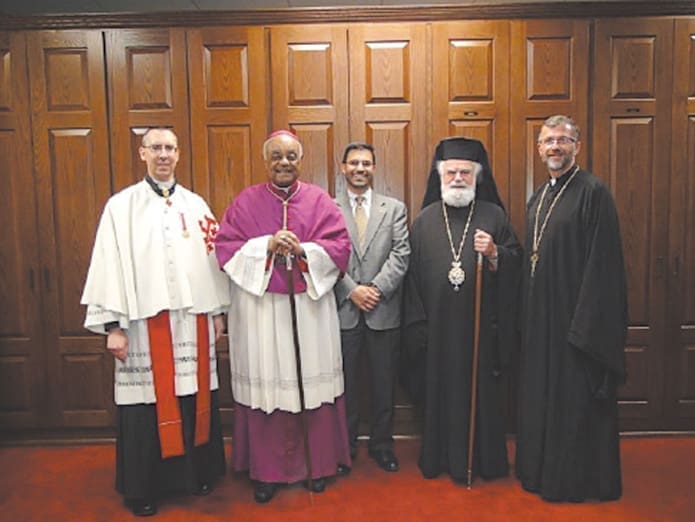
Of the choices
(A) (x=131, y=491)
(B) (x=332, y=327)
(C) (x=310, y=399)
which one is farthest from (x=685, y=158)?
(A) (x=131, y=491)

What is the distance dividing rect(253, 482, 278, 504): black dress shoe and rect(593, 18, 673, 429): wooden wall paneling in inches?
91.2

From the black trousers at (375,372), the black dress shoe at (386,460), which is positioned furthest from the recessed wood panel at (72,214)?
the black dress shoe at (386,460)

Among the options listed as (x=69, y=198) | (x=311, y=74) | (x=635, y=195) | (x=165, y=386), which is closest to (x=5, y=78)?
(x=69, y=198)

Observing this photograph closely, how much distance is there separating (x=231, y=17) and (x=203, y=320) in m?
1.90

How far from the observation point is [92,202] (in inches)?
146

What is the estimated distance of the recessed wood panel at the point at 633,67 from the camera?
3.58 m

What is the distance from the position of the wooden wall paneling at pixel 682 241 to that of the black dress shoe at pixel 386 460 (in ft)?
6.14

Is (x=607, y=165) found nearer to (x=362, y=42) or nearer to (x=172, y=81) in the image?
(x=362, y=42)

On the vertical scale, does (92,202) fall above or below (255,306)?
above

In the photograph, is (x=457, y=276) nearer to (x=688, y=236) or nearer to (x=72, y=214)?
(x=688, y=236)

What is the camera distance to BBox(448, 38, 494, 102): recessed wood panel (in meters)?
3.59

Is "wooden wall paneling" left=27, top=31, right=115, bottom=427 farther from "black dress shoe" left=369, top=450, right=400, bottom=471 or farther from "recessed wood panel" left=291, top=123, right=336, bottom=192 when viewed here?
"black dress shoe" left=369, top=450, right=400, bottom=471

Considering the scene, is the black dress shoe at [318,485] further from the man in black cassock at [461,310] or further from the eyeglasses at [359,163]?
the eyeglasses at [359,163]

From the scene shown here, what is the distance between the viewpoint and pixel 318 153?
3666mm
